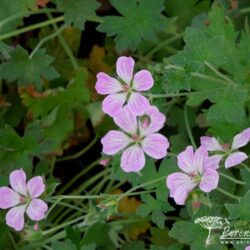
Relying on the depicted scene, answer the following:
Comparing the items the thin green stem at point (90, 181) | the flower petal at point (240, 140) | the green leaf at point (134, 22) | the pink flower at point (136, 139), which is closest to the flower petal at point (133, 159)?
the pink flower at point (136, 139)

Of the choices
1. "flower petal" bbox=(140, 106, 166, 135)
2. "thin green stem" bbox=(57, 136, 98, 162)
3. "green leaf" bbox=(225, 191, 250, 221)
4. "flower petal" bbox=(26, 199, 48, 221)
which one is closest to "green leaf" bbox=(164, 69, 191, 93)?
"flower petal" bbox=(140, 106, 166, 135)

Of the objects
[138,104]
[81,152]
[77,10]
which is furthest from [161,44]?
[138,104]

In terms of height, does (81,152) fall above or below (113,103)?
below

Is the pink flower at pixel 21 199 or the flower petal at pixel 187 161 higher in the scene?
the flower petal at pixel 187 161

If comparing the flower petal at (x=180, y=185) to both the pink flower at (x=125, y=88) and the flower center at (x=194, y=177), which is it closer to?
the flower center at (x=194, y=177)

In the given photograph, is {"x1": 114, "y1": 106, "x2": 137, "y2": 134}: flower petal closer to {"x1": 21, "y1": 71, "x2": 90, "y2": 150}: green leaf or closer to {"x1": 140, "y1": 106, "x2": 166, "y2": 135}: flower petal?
{"x1": 140, "y1": 106, "x2": 166, "y2": 135}: flower petal

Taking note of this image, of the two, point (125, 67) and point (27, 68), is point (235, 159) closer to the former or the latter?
point (125, 67)

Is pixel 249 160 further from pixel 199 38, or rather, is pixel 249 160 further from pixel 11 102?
pixel 11 102
